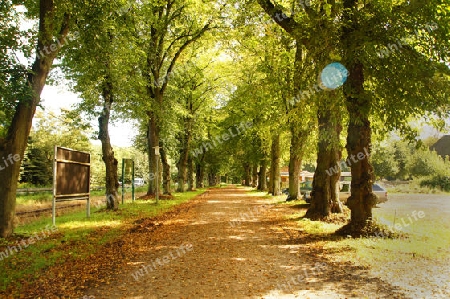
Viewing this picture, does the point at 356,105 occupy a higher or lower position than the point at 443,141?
lower

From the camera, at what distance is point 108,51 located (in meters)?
12.1

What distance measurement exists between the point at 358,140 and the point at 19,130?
A: 936cm

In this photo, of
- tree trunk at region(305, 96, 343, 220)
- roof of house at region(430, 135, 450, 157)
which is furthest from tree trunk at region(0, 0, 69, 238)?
roof of house at region(430, 135, 450, 157)

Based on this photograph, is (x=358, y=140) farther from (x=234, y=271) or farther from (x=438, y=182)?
(x=438, y=182)

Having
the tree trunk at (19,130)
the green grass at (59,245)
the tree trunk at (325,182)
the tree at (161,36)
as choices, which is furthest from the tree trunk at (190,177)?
the tree trunk at (19,130)

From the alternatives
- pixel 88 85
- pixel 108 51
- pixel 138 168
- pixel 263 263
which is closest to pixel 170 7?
pixel 88 85

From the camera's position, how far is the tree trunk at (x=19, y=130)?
946 centimetres

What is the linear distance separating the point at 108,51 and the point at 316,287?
10032 millimetres

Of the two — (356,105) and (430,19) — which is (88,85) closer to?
(356,105)

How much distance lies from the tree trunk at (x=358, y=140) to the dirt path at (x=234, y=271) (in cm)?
168

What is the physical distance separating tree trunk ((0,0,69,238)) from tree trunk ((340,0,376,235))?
822cm

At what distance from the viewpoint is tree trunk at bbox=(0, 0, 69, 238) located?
9461 mm

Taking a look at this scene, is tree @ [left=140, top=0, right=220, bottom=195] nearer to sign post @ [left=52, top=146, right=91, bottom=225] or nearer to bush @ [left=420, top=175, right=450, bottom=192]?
sign post @ [left=52, top=146, right=91, bottom=225]

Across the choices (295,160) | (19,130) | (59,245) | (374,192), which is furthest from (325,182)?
(19,130)
